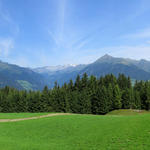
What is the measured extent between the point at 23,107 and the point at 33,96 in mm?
9353

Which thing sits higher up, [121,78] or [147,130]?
[121,78]

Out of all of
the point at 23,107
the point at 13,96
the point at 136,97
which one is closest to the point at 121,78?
the point at 136,97

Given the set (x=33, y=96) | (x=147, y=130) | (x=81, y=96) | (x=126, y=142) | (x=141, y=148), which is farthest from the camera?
(x=33, y=96)

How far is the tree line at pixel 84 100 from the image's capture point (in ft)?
249

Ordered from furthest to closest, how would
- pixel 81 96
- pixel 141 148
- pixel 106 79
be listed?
pixel 106 79 → pixel 81 96 → pixel 141 148

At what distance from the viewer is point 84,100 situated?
79750mm

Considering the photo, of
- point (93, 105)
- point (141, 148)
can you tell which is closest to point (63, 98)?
point (93, 105)

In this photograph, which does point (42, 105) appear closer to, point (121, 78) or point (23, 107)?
point (23, 107)

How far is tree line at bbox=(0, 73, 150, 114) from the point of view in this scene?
75.8m

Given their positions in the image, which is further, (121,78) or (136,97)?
(121,78)

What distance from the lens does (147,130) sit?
19656 millimetres

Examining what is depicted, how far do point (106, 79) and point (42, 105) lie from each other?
4568cm

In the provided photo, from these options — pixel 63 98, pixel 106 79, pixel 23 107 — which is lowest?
pixel 23 107

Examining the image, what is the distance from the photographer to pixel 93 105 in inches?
3130
